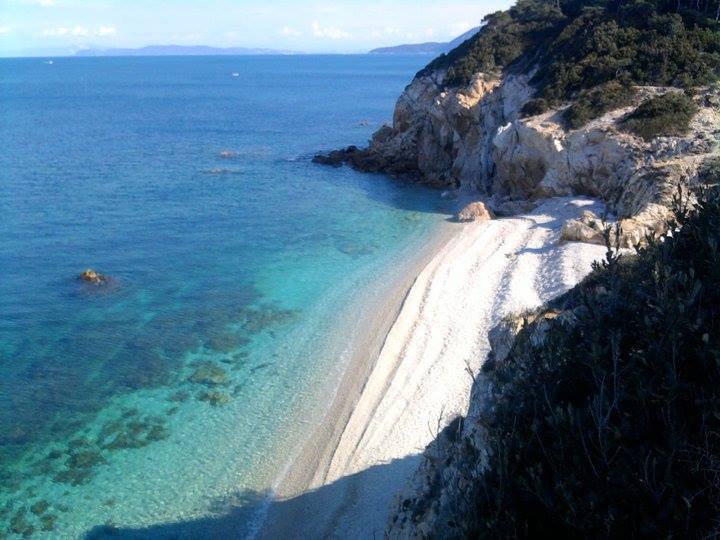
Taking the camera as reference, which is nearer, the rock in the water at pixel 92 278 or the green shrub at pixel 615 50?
the rock in the water at pixel 92 278

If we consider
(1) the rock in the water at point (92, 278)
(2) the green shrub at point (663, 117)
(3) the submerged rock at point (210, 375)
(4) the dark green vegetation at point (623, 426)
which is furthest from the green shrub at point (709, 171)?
(1) the rock in the water at point (92, 278)

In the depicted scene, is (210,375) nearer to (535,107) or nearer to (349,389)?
(349,389)

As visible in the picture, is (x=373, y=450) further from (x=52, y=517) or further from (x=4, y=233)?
(x=4, y=233)

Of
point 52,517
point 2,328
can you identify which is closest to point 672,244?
point 52,517

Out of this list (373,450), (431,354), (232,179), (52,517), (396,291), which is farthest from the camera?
(232,179)

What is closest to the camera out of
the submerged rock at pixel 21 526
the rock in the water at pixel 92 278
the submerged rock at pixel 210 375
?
the submerged rock at pixel 21 526

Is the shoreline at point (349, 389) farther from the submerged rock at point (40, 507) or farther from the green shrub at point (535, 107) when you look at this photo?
the green shrub at point (535, 107)

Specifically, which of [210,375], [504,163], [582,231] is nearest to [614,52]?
[504,163]
